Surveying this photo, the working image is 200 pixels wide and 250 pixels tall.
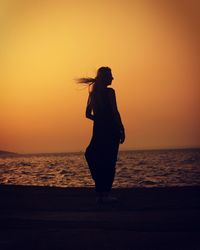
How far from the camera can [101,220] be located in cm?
691

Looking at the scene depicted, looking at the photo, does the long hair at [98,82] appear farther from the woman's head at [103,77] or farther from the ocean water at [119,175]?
the ocean water at [119,175]

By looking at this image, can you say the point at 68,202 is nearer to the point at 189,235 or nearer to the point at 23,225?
the point at 23,225

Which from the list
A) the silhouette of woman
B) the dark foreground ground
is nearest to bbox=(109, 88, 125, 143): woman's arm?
the silhouette of woman

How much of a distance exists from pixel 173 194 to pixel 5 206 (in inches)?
123

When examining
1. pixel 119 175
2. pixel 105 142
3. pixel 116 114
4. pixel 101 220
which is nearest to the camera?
pixel 101 220

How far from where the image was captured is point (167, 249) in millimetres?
4879

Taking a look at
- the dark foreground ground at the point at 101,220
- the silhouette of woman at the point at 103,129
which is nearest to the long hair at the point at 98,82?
the silhouette of woman at the point at 103,129

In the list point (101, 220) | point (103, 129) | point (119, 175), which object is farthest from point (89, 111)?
point (119, 175)

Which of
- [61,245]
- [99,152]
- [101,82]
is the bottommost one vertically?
[61,245]

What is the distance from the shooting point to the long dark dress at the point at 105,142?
360 inches

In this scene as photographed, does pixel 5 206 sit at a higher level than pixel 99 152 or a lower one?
lower

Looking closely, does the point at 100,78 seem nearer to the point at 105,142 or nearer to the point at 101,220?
the point at 105,142

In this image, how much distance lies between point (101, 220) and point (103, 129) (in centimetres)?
253

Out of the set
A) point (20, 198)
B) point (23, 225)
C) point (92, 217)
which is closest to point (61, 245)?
point (23, 225)
